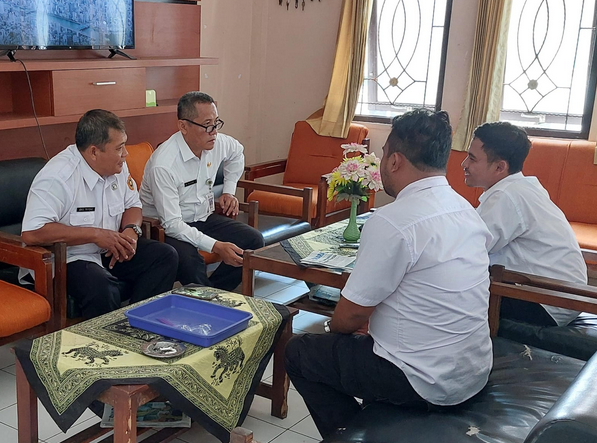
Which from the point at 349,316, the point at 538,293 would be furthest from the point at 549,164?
the point at 349,316

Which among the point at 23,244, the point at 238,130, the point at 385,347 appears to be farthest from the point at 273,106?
the point at 385,347

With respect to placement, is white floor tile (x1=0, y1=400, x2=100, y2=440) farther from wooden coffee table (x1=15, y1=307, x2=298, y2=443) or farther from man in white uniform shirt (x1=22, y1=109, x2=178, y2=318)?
man in white uniform shirt (x1=22, y1=109, x2=178, y2=318)

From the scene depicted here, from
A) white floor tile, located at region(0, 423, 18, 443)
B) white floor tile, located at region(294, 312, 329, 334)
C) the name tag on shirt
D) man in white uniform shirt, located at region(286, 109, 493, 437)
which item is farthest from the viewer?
the name tag on shirt

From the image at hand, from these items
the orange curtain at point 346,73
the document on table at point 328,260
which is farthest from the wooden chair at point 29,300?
the orange curtain at point 346,73

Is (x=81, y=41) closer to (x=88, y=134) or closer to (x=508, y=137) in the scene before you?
(x=88, y=134)

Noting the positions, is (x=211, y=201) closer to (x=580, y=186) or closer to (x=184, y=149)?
(x=184, y=149)

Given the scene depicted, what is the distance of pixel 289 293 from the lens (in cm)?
412

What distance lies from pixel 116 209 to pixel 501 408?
2048 mm

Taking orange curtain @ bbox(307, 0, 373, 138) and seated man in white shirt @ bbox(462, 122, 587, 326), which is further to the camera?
orange curtain @ bbox(307, 0, 373, 138)

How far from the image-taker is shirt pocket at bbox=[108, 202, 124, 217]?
326 cm

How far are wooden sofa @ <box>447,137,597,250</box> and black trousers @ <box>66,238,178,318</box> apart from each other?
8.71ft

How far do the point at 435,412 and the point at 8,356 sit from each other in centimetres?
208

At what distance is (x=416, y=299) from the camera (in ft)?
6.45

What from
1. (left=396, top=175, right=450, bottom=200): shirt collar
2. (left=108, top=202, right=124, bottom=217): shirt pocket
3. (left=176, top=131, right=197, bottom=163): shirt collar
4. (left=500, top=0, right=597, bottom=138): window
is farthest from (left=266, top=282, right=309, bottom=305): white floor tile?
(left=500, top=0, right=597, bottom=138): window
